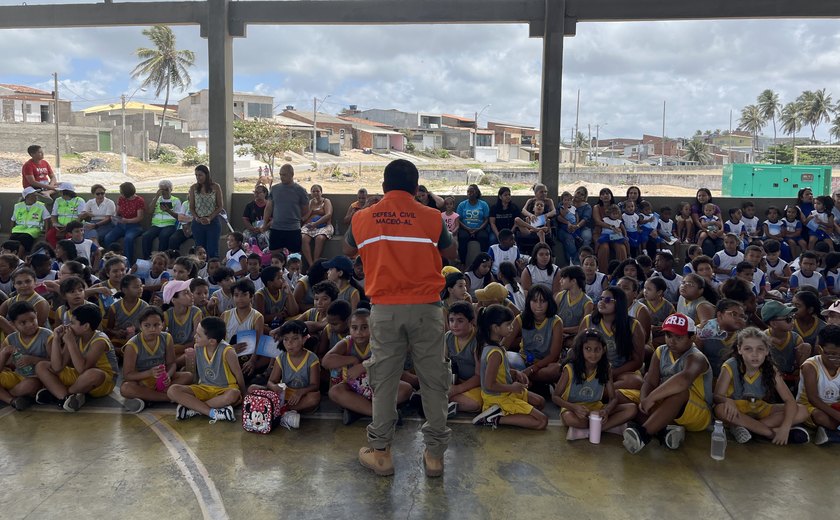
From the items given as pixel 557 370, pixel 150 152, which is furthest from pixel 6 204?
pixel 150 152

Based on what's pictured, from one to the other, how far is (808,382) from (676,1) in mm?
7661

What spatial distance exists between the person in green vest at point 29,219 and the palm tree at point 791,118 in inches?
2811

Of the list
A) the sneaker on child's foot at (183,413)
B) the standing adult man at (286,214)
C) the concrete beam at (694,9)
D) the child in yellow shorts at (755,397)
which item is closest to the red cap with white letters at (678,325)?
the child in yellow shorts at (755,397)

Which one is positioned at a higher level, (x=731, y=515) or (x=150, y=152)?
(x=150, y=152)

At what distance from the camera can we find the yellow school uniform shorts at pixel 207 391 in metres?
5.24

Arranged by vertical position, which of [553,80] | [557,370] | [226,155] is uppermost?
[553,80]

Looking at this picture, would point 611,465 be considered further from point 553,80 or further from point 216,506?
point 553,80

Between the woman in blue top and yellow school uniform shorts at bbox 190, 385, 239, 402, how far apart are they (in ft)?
17.6

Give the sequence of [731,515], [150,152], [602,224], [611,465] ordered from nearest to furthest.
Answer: [731,515]
[611,465]
[602,224]
[150,152]

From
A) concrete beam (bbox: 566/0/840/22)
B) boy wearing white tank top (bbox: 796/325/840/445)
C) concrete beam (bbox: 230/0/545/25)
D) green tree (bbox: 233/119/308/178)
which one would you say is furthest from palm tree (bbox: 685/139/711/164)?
boy wearing white tank top (bbox: 796/325/840/445)

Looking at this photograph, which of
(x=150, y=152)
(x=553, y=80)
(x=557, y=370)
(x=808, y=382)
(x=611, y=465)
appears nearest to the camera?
(x=611, y=465)

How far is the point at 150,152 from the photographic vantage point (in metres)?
42.6

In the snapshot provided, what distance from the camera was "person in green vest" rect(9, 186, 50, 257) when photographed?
33.6 feet

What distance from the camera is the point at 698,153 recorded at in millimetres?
64625
